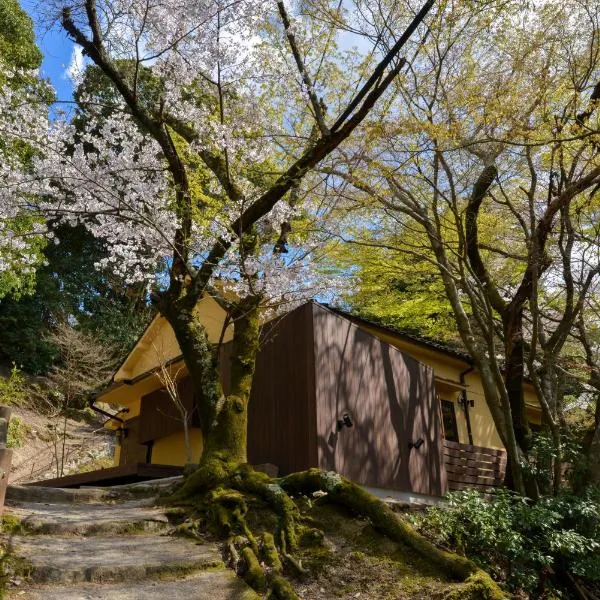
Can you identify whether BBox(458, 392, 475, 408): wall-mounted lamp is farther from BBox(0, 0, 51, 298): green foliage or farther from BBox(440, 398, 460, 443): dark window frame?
BBox(0, 0, 51, 298): green foliage

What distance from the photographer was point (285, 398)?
752cm

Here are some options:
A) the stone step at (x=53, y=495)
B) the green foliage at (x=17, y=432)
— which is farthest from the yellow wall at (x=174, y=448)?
the green foliage at (x=17, y=432)

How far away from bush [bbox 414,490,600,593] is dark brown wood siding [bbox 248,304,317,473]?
1.77 m

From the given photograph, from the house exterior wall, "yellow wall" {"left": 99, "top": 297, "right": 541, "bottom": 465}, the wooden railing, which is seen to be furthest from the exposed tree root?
the house exterior wall

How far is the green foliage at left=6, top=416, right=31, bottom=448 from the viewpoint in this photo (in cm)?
1650

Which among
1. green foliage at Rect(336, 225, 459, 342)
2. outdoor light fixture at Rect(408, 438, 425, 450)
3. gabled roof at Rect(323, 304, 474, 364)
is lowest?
outdoor light fixture at Rect(408, 438, 425, 450)

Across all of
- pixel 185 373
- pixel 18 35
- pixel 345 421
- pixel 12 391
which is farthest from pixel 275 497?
pixel 18 35

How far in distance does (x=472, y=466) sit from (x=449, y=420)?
264 centimetres

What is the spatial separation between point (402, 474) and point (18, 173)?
688 cm

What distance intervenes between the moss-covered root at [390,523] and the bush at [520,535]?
86 cm

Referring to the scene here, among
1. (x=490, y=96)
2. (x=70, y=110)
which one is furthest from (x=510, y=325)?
(x=70, y=110)

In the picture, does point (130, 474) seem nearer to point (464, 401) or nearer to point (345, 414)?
point (345, 414)

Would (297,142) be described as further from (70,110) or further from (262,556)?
(262,556)

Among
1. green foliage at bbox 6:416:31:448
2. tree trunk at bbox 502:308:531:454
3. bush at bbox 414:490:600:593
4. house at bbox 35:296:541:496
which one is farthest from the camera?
green foliage at bbox 6:416:31:448
